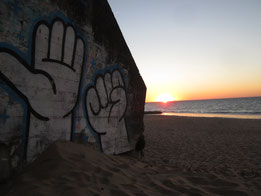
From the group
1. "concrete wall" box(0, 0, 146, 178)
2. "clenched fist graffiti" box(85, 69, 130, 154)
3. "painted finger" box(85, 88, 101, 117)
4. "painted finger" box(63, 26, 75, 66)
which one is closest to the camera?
"concrete wall" box(0, 0, 146, 178)

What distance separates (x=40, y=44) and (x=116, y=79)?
101 inches

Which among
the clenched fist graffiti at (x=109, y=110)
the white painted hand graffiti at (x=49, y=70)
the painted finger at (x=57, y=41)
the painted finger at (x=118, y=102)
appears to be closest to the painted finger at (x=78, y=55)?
the white painted hand graffiti at (x=49, y=70)

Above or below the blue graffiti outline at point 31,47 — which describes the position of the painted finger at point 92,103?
below

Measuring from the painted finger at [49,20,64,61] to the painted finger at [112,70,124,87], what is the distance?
1943 mm

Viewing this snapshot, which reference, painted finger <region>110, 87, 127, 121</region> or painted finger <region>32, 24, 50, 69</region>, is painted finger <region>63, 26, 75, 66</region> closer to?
painted finger <region>32, 24, 50, 69</region>

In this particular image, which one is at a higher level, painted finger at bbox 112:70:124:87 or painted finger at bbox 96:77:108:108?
painted finger at bbox 112:70:124:87

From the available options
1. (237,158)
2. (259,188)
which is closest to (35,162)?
(259,188)

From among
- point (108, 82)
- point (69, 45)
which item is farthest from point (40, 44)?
point (108, 82)

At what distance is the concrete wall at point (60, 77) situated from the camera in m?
2.79

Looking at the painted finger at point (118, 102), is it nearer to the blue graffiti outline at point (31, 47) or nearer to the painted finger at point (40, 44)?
the blue graffiti outline at point (31, 47)

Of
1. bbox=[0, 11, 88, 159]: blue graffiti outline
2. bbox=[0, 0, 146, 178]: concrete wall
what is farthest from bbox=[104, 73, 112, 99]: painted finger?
bbox=[0, 11, 88, 159]: blue graffiti outline

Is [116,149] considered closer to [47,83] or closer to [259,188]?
[47,83]

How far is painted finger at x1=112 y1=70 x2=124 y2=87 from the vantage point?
208 inches

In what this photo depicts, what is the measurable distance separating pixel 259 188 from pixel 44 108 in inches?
180
